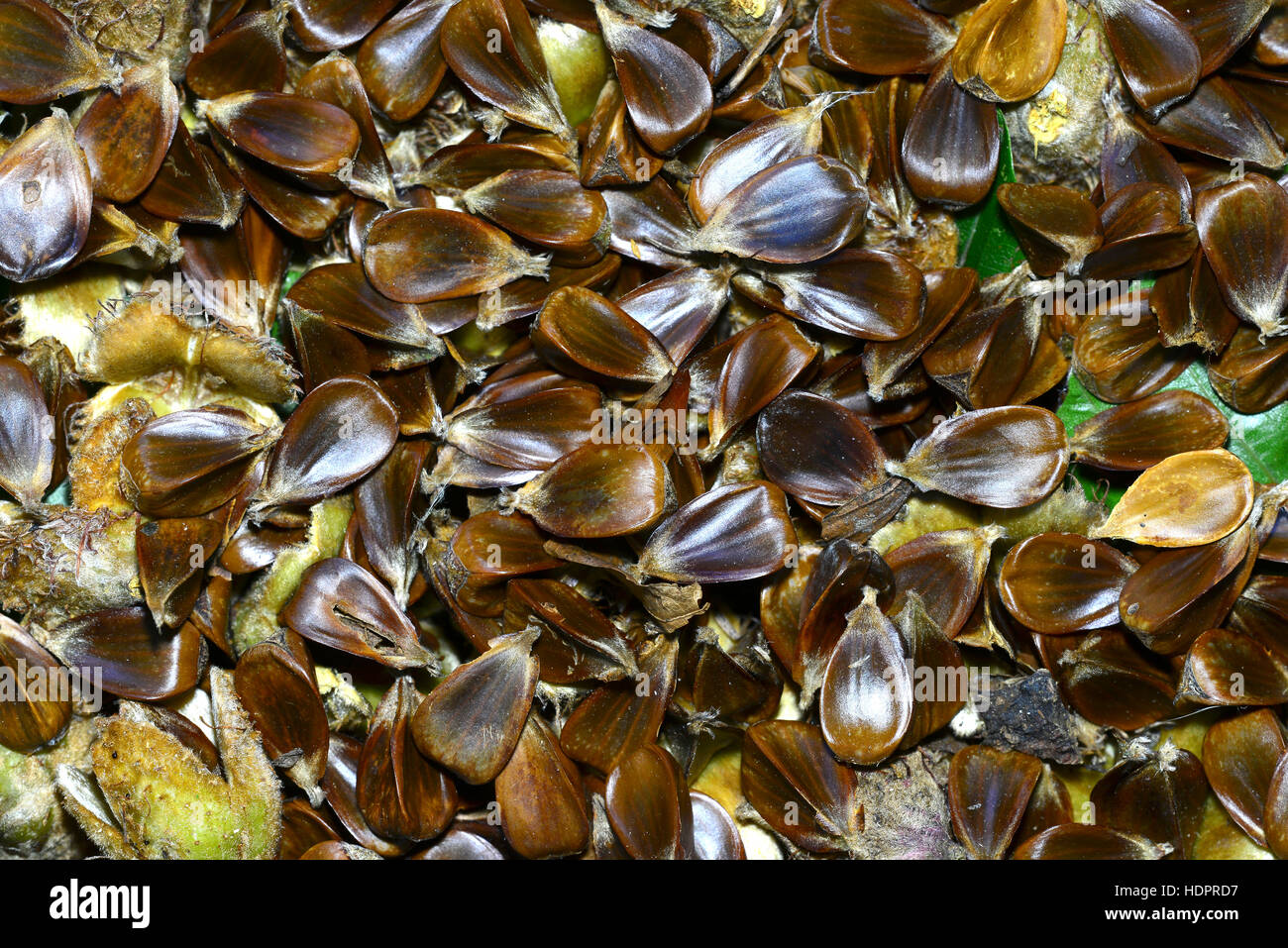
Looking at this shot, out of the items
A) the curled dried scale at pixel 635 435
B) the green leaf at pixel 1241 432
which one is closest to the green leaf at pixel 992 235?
the curled dried scale at pixel 635 435

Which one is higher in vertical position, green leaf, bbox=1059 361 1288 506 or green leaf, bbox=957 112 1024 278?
green leaf, bbox=957 112 1024 278

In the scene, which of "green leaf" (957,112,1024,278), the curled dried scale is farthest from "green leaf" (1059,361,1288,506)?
"green leaf" (957,112,1024,278)

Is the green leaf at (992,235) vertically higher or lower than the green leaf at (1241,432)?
higher

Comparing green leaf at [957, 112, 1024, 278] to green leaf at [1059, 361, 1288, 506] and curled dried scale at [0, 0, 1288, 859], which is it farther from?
green leaf at [1059, 361, 1288, 506]

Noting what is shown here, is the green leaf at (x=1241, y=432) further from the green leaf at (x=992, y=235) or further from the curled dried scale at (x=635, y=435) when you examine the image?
the green leaf at (x=992, y=235)

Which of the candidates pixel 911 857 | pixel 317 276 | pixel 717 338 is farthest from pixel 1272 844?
pixel 317 276

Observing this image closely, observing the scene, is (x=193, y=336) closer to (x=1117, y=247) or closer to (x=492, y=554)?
(x=492, y=554)
